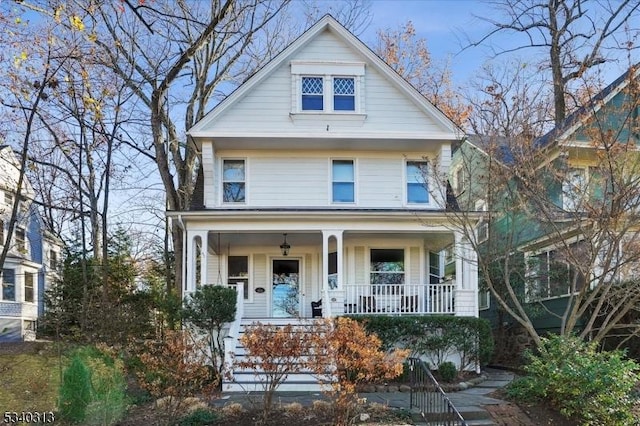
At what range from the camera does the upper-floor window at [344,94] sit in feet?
52.2

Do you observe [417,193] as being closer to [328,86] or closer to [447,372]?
[328,86]

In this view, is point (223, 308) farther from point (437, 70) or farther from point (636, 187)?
point (437, 70)

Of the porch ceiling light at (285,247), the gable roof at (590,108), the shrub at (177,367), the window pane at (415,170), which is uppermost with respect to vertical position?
the gable roof at (590,108)

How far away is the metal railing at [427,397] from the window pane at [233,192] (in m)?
7.42

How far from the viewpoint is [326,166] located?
16094 mm

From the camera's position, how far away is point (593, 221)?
995 centimetres

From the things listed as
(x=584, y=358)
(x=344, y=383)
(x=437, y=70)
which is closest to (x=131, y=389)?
(x=344, y=383)

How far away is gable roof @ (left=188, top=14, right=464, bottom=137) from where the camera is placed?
51.0 feet

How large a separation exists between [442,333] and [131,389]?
6713 millimetres

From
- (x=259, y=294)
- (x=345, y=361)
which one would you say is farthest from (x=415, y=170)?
(x=345, y=361)

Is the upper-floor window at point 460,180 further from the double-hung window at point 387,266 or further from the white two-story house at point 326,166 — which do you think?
the double-hung window at point 387,266

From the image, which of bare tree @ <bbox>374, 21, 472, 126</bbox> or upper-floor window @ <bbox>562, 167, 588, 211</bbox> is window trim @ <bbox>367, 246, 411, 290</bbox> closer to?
upper-floor window @ <bbox>562, 167, 588, 211</bbox>

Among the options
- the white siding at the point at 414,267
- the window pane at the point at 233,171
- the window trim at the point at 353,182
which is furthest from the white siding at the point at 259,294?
the white siding at the point at 414,267

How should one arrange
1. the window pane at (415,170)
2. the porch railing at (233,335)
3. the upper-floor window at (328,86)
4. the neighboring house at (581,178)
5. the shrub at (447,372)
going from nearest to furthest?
the neighboring house at (581,178) → the porch railing at (233,335) → the shrub at (447,372) → the upper-floor window at (328,86) → the window pane at (415,170)
